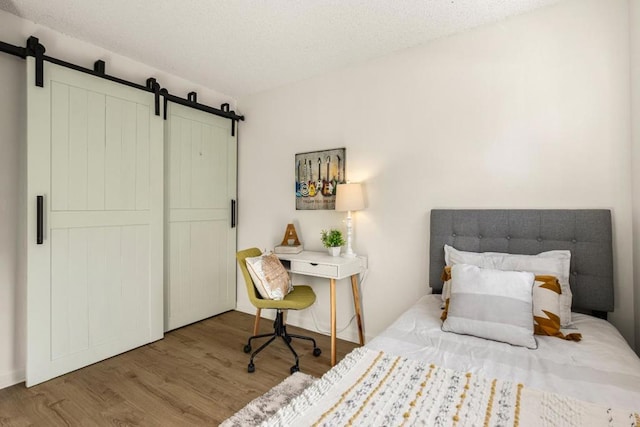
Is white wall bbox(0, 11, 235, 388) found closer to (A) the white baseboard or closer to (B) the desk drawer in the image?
(A) the white baseboard

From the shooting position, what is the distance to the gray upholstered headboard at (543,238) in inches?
72.2

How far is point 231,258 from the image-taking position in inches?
146

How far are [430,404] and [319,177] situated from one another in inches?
89.9

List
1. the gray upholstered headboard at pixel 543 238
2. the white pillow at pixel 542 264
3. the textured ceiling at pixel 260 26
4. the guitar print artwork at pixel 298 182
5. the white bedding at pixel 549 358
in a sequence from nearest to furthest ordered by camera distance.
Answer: the white bedding at pixel 549 358
the white pillow at pixel 542 264
the gray upholstered headboard at pixel 543 238
the textured ceiling at pixel 260 26
the guitar print artwork at pixel 298 182

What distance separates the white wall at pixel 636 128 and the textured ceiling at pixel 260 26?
492mm

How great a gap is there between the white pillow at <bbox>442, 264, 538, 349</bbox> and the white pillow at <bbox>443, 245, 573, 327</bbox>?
25cm

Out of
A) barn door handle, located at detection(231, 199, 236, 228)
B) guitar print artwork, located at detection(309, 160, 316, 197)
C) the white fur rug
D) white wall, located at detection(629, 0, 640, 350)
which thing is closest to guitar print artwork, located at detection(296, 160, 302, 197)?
guitar print artwork, located at detection(309, 160, 316, 197)

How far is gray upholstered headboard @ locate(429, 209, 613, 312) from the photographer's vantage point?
6.01 feet

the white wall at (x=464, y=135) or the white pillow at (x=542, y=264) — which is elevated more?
the white wall at (x=464, y=135)

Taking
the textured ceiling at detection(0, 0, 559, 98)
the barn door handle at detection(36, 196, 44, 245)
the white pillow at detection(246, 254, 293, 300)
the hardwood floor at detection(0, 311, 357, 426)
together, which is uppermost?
the textured ceiling at detection(0, 0, 559, 98)

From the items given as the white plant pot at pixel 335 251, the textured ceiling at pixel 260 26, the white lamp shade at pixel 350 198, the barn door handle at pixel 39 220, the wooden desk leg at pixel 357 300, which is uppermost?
the textured ceiling at pixel 260 26

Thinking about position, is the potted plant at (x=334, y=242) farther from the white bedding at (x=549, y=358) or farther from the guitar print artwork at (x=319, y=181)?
the white bedding at (x=549, y=358)

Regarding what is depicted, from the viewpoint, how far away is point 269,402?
193 cm

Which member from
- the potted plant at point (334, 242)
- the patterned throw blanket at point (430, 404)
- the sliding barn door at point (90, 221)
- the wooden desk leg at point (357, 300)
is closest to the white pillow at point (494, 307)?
the patterned throw blanket at point (430, 404)
